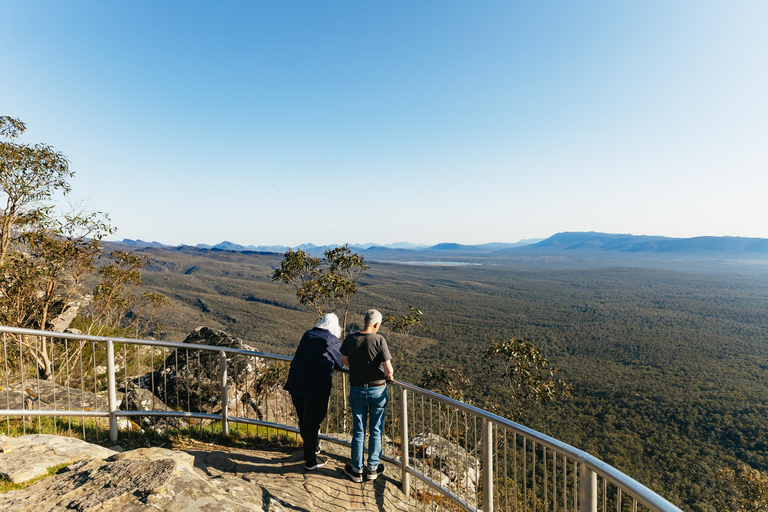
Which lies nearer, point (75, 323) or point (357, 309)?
point (75, 323)

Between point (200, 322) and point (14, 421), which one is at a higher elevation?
point (14, 421)

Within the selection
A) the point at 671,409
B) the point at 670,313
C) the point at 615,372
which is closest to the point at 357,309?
the point at 615,372

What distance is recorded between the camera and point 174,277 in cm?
14162

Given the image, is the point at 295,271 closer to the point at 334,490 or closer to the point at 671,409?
the point at 334,490

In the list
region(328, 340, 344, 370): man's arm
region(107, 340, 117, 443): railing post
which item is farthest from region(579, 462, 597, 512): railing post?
region(107, 340, 117, 443): railing post

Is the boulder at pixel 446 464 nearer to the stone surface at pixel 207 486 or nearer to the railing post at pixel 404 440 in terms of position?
the railing post at pixel 404 440

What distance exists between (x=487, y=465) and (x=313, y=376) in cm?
206

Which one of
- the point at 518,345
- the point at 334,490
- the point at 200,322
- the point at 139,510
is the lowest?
the point at 200,322

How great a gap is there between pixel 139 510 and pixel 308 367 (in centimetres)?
195

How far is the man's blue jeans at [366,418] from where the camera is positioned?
4.27m

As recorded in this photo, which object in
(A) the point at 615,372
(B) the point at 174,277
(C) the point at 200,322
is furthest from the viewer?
(B) the point at 174,277

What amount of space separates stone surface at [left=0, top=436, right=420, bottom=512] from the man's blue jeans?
34 cm

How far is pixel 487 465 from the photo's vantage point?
334 cm

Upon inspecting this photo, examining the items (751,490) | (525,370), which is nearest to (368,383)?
(525,370)
